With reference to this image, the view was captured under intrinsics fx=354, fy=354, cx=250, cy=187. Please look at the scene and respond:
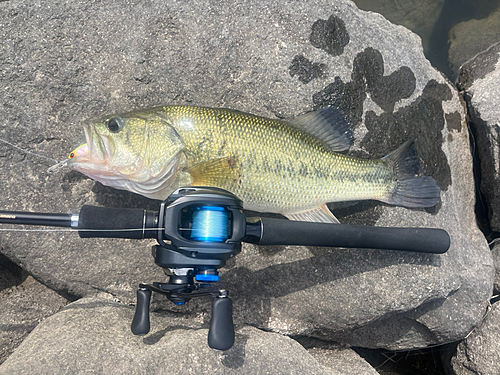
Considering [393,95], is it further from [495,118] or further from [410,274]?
[410,274]

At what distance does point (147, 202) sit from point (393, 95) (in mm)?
2275

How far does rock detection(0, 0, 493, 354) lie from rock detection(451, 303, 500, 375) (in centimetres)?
34

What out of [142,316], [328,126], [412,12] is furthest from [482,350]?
[412,12]

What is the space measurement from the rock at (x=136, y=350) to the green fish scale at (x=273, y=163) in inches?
39.4

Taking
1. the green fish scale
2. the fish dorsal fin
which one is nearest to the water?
the fish dorsal fin

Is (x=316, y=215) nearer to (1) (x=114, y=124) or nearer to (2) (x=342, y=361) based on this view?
(2) (x=342, y=361)

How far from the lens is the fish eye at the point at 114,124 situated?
2340 mm

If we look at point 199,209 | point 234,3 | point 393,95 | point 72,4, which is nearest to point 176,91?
point 234,3

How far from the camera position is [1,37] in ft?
8.78

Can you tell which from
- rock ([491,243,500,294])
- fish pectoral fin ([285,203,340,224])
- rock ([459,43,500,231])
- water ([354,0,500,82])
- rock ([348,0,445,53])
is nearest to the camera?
fish pectoral fin ([285,203,340,224])

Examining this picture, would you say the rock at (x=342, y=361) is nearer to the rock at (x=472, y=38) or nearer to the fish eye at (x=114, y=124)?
the fish eye at (x=114, y=124)

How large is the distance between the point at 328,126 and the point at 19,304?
297 cm

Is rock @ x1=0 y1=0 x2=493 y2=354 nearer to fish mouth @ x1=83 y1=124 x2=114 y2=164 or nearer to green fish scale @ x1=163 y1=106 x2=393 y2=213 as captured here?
green fish scale @ x1=163 y1=106 x2=393 y2=213

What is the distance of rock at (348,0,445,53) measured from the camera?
5.37m
